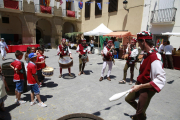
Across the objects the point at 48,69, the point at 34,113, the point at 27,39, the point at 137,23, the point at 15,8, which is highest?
the point at 15,8

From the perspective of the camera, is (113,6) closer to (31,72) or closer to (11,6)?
(11,6)

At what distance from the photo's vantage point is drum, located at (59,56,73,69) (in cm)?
581

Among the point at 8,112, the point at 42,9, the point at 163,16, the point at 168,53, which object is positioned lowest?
the point at 8,112

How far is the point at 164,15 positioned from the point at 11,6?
18.4m

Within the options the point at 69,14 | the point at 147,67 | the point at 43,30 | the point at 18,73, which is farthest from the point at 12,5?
the point at 147,67

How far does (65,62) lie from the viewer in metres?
5.97

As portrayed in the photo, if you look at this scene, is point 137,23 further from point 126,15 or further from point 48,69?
point 48,69

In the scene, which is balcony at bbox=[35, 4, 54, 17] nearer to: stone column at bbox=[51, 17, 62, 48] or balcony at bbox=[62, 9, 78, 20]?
stone column at bbox=[51, 17, 62, 48]

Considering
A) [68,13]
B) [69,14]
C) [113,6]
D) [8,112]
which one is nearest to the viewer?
[8,112]

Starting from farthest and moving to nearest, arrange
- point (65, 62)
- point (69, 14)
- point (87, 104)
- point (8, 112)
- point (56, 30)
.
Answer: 1. point (69, 14)
2. point (56, 30)
3. point (65, 62)
4. point (87, 104)
5. point (8, 112)

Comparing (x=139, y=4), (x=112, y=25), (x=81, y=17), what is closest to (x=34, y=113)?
(x=139, y=4)

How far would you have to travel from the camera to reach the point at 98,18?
19172 mm

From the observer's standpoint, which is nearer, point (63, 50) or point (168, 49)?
point (63, 50)

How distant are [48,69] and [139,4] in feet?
41.8
